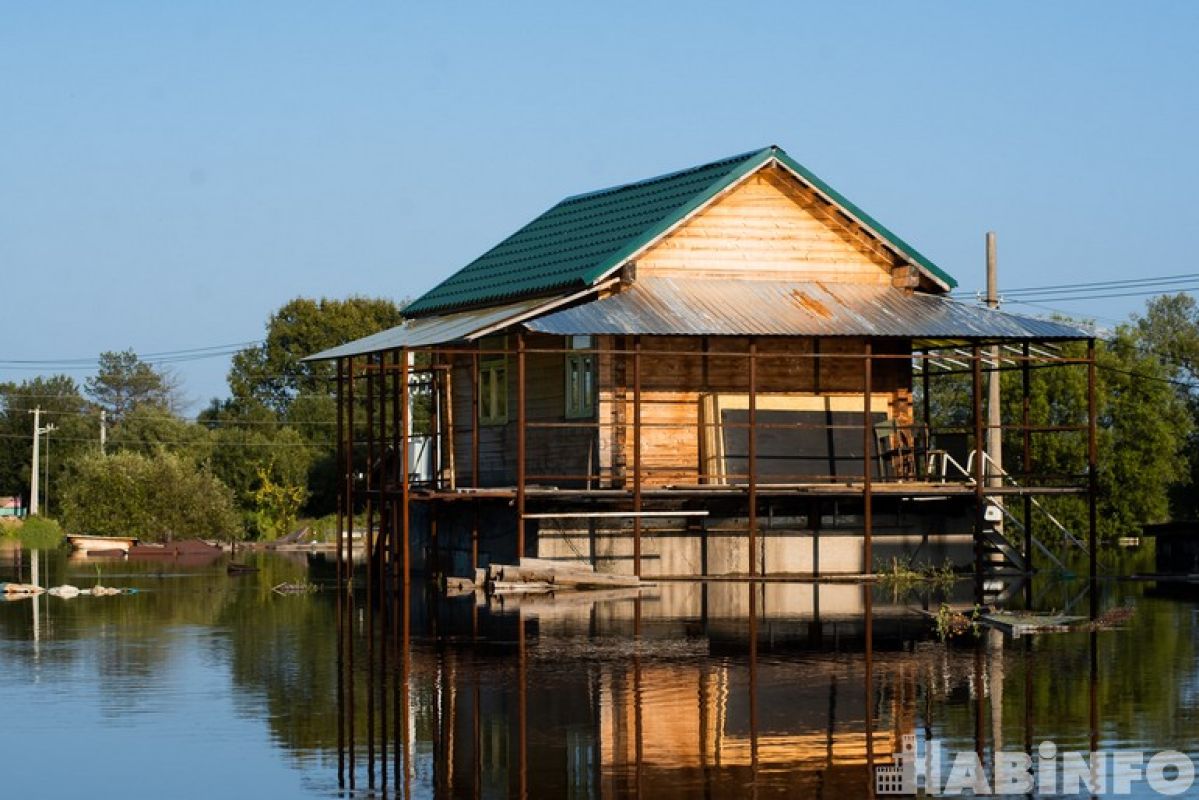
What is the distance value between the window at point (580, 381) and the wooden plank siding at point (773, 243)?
175 centimetres

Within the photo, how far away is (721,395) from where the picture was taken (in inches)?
1366

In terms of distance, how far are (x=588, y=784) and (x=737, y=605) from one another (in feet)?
50.1

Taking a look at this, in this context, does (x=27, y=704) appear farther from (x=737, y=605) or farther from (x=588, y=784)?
(x=737, y=605)

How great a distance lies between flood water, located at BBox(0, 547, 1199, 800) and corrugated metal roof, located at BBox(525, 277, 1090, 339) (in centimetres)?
489

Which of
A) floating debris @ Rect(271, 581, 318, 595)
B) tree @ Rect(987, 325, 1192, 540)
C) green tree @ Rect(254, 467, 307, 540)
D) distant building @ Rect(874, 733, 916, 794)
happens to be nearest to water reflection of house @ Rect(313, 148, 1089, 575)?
floating debris @ Rect(271, 581, 318, 595)

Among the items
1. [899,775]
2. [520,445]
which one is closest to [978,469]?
[520,445]

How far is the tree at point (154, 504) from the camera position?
62.6m

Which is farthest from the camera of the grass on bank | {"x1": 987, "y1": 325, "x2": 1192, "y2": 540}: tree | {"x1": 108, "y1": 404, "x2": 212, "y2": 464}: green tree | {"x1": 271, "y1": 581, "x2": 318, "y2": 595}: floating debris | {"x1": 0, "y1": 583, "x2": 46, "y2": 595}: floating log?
{"x1": 108, "y1": 404, "x2": 212, "y2": 464}: green tree

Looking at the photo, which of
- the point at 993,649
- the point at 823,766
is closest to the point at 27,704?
the point at 823,766

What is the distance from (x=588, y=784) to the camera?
13.4m

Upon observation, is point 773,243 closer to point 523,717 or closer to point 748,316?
point 748,316

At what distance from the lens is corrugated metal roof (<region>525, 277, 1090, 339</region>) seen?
3172 cm

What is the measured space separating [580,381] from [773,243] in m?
4.53

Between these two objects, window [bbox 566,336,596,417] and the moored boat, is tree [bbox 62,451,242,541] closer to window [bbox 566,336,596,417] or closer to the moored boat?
the moored boat
